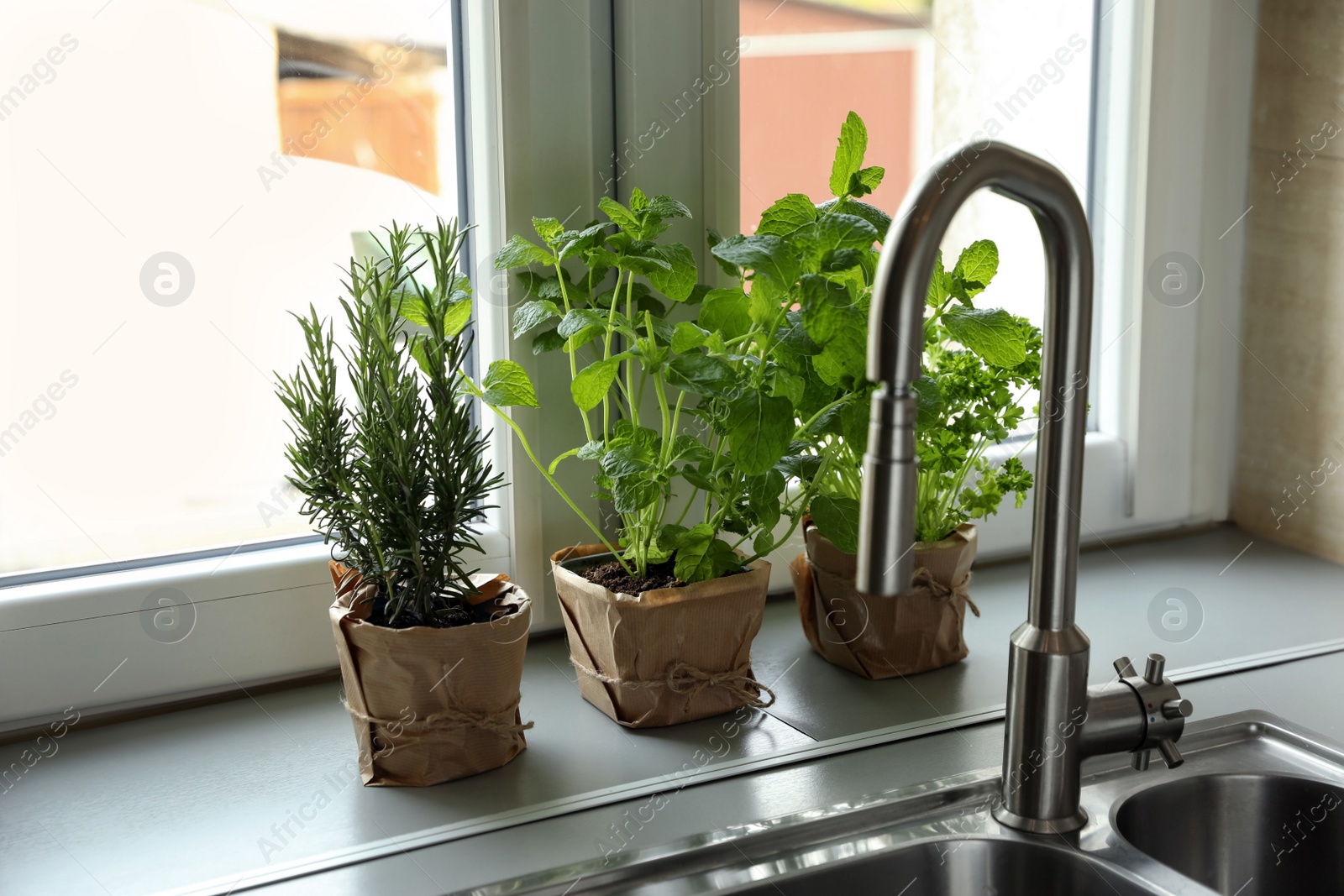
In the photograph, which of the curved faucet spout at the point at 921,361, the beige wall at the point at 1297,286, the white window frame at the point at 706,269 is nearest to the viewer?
the curved faucet spout at the point at 921,361

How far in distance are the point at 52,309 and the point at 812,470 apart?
1.98 feet

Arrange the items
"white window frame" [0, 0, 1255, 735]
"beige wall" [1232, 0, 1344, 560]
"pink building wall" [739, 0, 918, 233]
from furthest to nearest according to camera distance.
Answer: "beige wall" [1232, 0, 1344, 560], "pink building wall" [739, 0, 918, 233], "white window frame" [0, 0, 1255, 735]

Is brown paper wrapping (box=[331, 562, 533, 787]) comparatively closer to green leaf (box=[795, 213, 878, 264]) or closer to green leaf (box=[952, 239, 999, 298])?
green leaf (box=[795, 213, 878, 264])

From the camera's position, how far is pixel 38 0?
922mm

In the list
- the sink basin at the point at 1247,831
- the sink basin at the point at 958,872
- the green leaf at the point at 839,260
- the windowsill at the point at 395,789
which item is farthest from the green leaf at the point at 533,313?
the sink basin at the point at 1247,831

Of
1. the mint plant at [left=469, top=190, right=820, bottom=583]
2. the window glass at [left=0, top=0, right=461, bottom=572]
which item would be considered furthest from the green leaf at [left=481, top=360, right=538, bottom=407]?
the window glass at [left=0, top=0, right=461, bottom=572]

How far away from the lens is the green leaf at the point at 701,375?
0.87 metres

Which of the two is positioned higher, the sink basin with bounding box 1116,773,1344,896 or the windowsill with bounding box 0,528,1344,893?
the windowsill with bounding box 0,528,1344,893

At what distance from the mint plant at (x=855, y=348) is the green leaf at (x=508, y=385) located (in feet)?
0.60

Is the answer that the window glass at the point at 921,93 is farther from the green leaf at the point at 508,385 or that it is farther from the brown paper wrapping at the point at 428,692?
the brown paper wrapping at the point at 428,692

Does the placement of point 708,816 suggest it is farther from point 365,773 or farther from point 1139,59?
point 1139,59

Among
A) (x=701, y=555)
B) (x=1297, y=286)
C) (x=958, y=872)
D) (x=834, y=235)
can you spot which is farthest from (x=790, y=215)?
(x=1297, y=286)

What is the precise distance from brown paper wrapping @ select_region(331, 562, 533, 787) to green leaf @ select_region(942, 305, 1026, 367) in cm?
38

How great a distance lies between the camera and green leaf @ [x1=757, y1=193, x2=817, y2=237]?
0.90m
